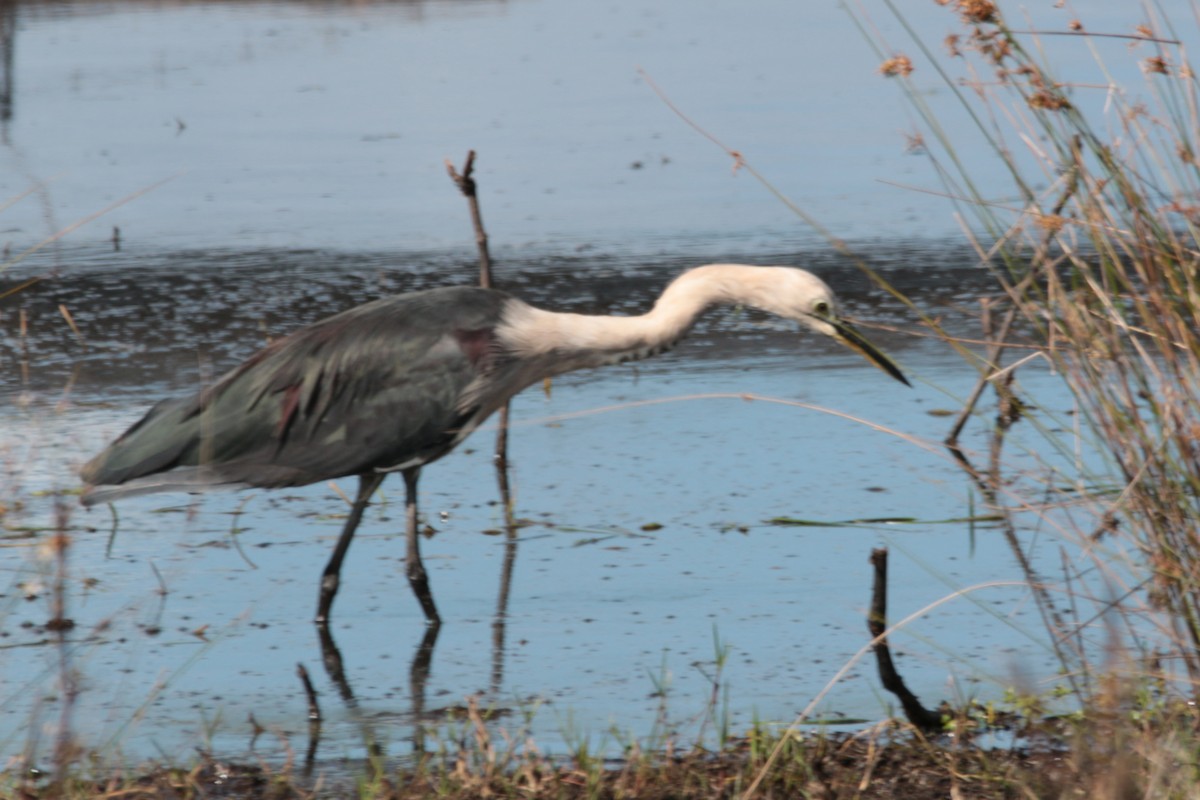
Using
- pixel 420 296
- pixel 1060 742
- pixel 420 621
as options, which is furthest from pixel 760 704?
pixel 420 296

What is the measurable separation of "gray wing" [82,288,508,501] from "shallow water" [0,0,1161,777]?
1.22 feet

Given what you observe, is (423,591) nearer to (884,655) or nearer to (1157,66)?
(884,655)

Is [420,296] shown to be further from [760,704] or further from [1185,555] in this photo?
[1185,555]

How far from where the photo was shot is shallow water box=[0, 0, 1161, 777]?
413 cm

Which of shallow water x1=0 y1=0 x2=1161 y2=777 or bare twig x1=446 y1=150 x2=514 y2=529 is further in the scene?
bare twig x1=446 y1=150 x2=514 y2=529

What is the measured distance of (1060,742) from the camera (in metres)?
3.59

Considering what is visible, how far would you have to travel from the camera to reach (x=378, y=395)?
4.58 metres

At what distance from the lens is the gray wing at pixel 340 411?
179 inches

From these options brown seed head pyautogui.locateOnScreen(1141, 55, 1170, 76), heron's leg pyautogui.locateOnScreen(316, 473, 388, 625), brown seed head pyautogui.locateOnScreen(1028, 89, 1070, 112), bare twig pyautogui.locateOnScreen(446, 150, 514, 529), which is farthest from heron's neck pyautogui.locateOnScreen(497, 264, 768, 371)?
brown seed head pyautogui.locateOnScreen(1141, 55, 1170, 76)

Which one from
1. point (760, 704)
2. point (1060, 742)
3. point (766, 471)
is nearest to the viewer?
point (1060, 742)

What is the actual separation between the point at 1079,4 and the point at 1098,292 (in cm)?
1119

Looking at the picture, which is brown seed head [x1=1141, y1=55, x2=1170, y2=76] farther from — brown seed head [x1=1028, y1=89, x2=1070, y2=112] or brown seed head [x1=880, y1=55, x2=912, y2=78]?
brown seed head [x1=880, y1=55, x2=912, y2=78]

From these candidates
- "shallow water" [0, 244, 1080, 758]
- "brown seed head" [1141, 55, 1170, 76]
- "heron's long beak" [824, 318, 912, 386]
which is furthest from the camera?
"heron's long beak" [824, 318, 912, 386]

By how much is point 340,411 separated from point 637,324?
0.78 m
